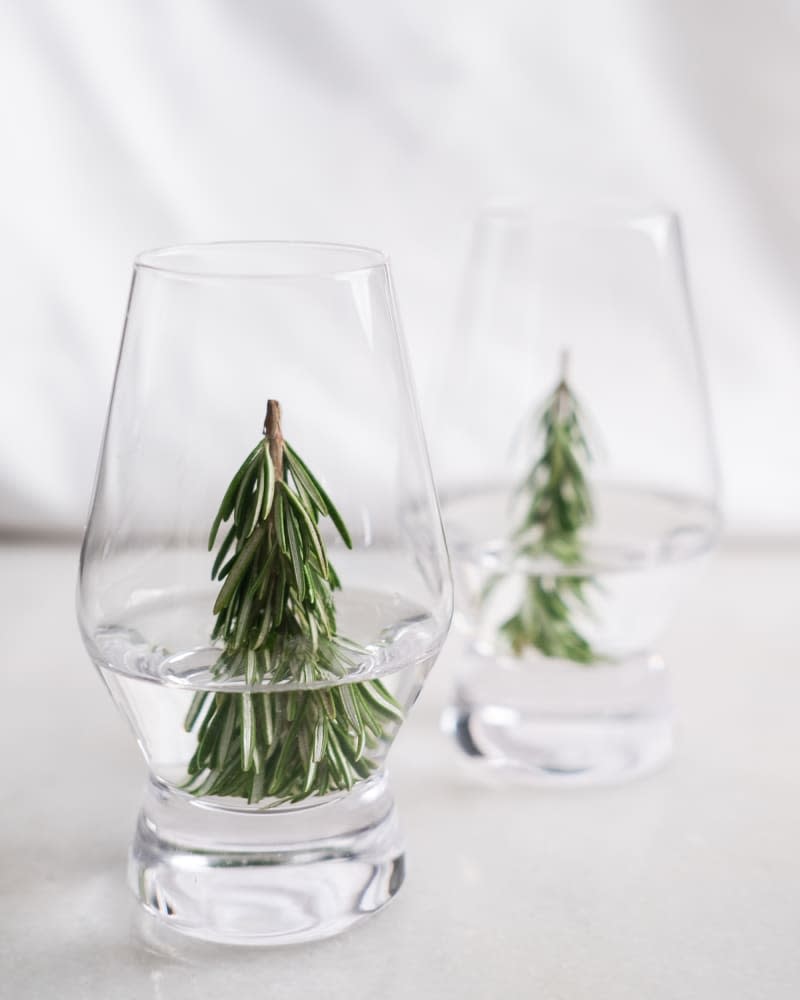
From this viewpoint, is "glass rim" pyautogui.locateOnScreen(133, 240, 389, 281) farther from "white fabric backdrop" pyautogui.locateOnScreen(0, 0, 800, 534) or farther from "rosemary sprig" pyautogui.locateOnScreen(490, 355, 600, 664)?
"white fabric backdrop" pyautogui.locateOnScreen(0, 0, 800, 534)

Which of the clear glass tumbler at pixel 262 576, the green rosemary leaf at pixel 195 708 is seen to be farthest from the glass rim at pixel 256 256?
the green rosemary leaf at pixel 195 708

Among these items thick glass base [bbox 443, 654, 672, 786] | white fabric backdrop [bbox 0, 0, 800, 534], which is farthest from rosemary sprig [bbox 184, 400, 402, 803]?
white fabric backdrop [bbox 0, 0, 800, 534]

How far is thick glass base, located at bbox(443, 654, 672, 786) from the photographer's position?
2.08ft

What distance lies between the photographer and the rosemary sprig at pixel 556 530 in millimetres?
646

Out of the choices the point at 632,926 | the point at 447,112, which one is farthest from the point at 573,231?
the point at 447,112

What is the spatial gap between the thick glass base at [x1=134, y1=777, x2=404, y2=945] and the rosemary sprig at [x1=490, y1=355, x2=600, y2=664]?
16 cm

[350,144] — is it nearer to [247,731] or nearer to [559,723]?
[559,723]

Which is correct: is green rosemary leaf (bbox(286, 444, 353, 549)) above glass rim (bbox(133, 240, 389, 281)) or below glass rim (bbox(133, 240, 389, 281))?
below

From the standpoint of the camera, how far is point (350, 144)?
40.4 inches

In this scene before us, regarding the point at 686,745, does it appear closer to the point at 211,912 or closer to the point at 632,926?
the point at 632,926

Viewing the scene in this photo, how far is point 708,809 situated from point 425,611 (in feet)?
0.63

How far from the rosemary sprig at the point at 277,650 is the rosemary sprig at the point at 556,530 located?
7.0 inches

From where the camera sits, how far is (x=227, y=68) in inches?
39.2

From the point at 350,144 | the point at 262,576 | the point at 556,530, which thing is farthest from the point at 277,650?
the point at 350,144
